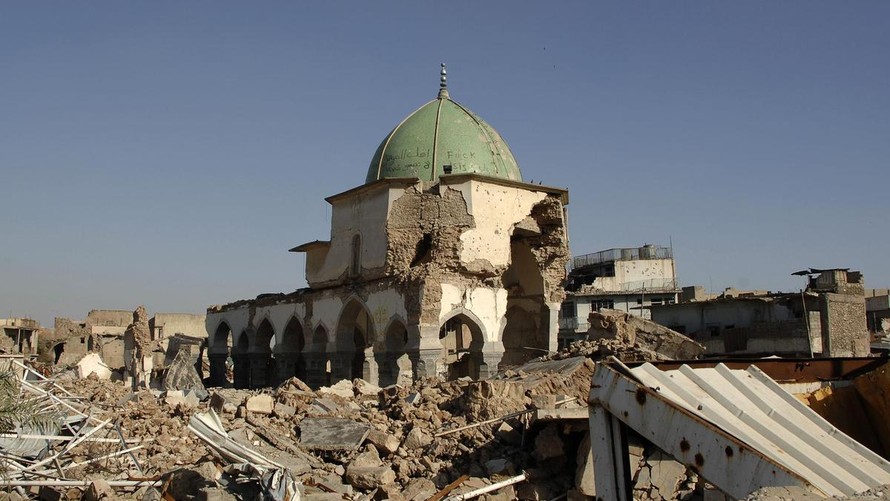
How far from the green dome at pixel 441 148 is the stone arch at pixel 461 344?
4.44 meters

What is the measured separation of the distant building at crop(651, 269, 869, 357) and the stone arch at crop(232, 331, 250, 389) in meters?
17.4

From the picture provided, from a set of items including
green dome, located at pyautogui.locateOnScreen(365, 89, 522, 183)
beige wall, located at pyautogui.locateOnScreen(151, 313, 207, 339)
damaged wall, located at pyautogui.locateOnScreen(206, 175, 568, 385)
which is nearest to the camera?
damaged wall, located at pyautogui.locateOnScreen(206, 175, 568, 385)

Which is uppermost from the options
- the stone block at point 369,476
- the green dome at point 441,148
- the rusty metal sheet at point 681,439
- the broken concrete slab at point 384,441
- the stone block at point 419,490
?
the green dome at point 441,148

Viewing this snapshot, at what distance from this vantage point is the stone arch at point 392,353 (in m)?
21.9

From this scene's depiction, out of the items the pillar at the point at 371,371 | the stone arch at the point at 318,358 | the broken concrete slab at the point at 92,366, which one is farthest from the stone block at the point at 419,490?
the broken concrete slab at the point at 92,366

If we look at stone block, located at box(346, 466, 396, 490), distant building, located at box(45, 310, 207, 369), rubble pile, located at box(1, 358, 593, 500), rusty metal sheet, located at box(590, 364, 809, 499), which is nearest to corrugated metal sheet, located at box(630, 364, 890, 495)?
rusty metal sheet, located at box(590, 364, 809, 499)

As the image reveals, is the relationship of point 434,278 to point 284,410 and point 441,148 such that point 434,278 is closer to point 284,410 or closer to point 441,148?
point 441,148

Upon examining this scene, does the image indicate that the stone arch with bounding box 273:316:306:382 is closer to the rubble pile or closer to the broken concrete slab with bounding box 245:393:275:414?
the rubble pile

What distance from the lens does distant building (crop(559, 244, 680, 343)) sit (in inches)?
1599

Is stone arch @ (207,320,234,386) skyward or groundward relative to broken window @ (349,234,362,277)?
groundward

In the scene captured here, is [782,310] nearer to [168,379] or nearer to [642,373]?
[168,379]

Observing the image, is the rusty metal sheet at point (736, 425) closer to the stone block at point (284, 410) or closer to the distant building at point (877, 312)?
the stone block at point (284, 410)

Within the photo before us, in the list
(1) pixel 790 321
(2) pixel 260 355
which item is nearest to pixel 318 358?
(2) pixel 260 355

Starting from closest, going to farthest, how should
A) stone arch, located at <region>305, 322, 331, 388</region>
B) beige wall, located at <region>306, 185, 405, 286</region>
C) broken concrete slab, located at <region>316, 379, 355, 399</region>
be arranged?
broken concrete slab, located at <region>316, 379, 355, 399</region>, beige wall, located at <region>306, 185, 405, 286</region>, stone arch, located at <region>305, 322, 331, 388</region>
